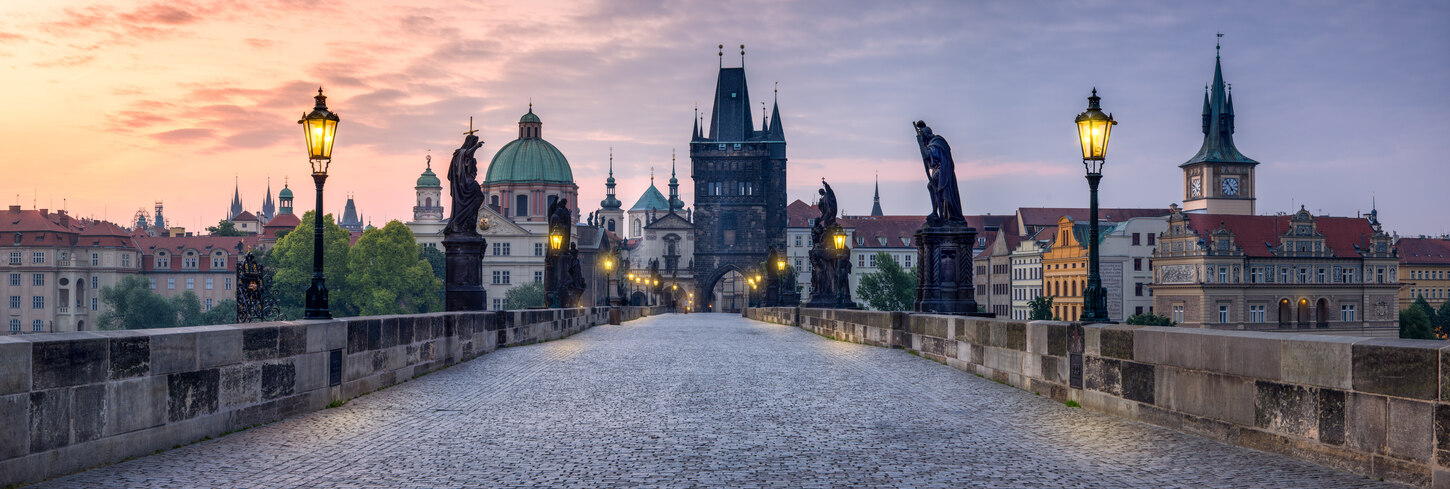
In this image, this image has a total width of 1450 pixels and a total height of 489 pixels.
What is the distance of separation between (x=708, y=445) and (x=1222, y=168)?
A: 14815cm

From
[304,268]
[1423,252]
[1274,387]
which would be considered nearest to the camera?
[1274,387]

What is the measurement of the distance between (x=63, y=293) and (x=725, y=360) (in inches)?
4939

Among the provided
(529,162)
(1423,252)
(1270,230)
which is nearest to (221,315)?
(529,162)

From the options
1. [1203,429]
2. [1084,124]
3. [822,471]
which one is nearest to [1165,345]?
[1203,429]

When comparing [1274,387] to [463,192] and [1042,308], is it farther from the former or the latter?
[1042,308]

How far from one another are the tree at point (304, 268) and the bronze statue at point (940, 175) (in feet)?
267

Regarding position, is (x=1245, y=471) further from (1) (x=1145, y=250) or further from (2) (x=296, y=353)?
(1) (x=1145, y=250)

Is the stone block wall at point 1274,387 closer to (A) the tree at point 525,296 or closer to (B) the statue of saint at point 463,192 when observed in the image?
(B) the statue of saint at point 463,192

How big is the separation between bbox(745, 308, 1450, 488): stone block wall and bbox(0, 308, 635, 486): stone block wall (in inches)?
290

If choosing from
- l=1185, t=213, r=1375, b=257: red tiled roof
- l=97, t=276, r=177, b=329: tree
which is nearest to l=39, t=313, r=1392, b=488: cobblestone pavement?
l=1185, t=213, r=1375, b=257: red tiled roof

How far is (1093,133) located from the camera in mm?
15297

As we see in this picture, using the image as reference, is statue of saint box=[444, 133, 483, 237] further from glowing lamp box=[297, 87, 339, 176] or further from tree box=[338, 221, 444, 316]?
tree box=[338, 221, 444, 316]

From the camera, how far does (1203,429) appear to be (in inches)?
373

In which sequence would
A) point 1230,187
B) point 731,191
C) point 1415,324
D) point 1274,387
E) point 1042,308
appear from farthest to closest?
point 1230,187
point 731,191
point 1042,308
point 1415,324
point 1274,387
